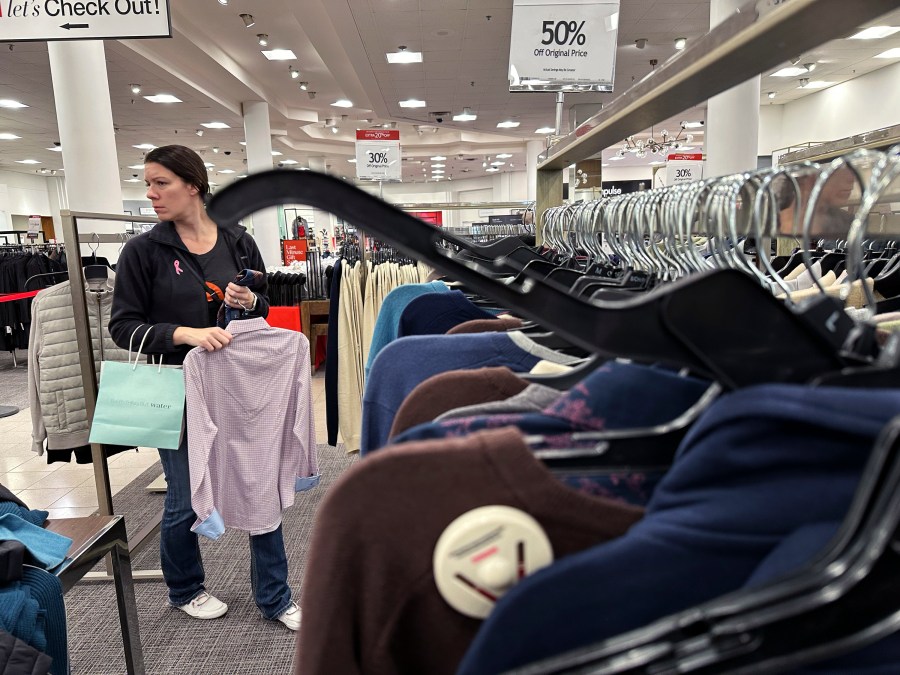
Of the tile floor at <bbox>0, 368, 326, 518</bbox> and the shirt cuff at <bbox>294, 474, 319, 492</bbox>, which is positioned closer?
the shirt cuff at <bbox>294, 474, 319, 492</bbox>

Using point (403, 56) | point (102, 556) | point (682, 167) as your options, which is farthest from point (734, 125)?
point (102, 556)

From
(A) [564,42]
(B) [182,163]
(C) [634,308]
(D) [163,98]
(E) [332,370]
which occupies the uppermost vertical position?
(D) [163,98]

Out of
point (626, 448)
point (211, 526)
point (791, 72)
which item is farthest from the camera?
point (791, 72)

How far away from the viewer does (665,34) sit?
7.79 meters

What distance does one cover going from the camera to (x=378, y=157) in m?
7.02

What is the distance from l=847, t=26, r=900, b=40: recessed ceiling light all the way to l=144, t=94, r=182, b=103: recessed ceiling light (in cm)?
969

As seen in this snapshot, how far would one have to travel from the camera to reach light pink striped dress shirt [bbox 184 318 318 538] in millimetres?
2068

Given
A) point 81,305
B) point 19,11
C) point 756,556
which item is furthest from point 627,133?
point 19,11

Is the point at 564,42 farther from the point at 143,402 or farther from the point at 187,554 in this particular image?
the point at 187,554

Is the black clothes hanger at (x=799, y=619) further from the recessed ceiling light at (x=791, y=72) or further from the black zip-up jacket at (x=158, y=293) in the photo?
the recessed ceiling light at (x=791, y=72)

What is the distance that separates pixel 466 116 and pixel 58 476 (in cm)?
1135

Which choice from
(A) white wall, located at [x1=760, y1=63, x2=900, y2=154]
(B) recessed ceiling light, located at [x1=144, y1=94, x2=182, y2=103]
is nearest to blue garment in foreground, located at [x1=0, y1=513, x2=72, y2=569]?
(B) recessed ceiling light, located at [x1=144, y1=94, x2=182, y2=103]

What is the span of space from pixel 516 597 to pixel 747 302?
0.31 m

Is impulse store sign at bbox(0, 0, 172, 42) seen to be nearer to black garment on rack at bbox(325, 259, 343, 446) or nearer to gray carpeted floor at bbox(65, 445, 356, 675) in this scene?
black garment on rack at bbox(325, 259, 343, 446)
